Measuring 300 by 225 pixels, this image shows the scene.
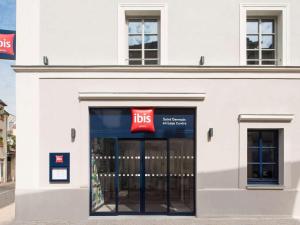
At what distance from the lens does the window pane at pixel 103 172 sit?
9.23 meters

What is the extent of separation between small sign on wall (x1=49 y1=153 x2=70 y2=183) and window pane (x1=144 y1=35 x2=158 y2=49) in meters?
4.12

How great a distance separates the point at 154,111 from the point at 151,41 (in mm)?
2196

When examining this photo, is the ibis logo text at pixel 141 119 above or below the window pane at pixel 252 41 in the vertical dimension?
below

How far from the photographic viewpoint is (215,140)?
9.05 metres

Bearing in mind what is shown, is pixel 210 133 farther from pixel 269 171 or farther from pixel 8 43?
pixel 8 43

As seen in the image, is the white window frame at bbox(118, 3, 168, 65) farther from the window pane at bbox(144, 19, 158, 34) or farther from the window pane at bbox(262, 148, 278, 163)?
the window pane at bbox(262, 148, 278, 163)

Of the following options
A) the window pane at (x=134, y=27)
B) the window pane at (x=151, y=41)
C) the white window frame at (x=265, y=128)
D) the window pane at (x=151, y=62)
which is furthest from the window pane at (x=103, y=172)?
the white window frame at (x=265, y=128)

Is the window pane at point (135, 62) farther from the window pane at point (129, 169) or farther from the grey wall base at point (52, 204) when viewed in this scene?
the grey wall base at point (52, 204)

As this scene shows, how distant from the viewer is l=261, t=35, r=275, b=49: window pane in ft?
31.2

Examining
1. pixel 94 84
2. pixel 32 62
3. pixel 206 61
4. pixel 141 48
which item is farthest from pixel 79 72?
pixel 206 61

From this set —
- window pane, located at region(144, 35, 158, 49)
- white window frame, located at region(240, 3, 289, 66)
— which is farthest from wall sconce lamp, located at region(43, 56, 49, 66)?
white window frame, located at region(240, 3, 289, 66)

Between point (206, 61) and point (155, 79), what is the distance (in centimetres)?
161

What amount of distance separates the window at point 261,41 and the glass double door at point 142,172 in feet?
12.7

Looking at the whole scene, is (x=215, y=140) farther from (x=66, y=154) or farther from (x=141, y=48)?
(x=66, y=154)
